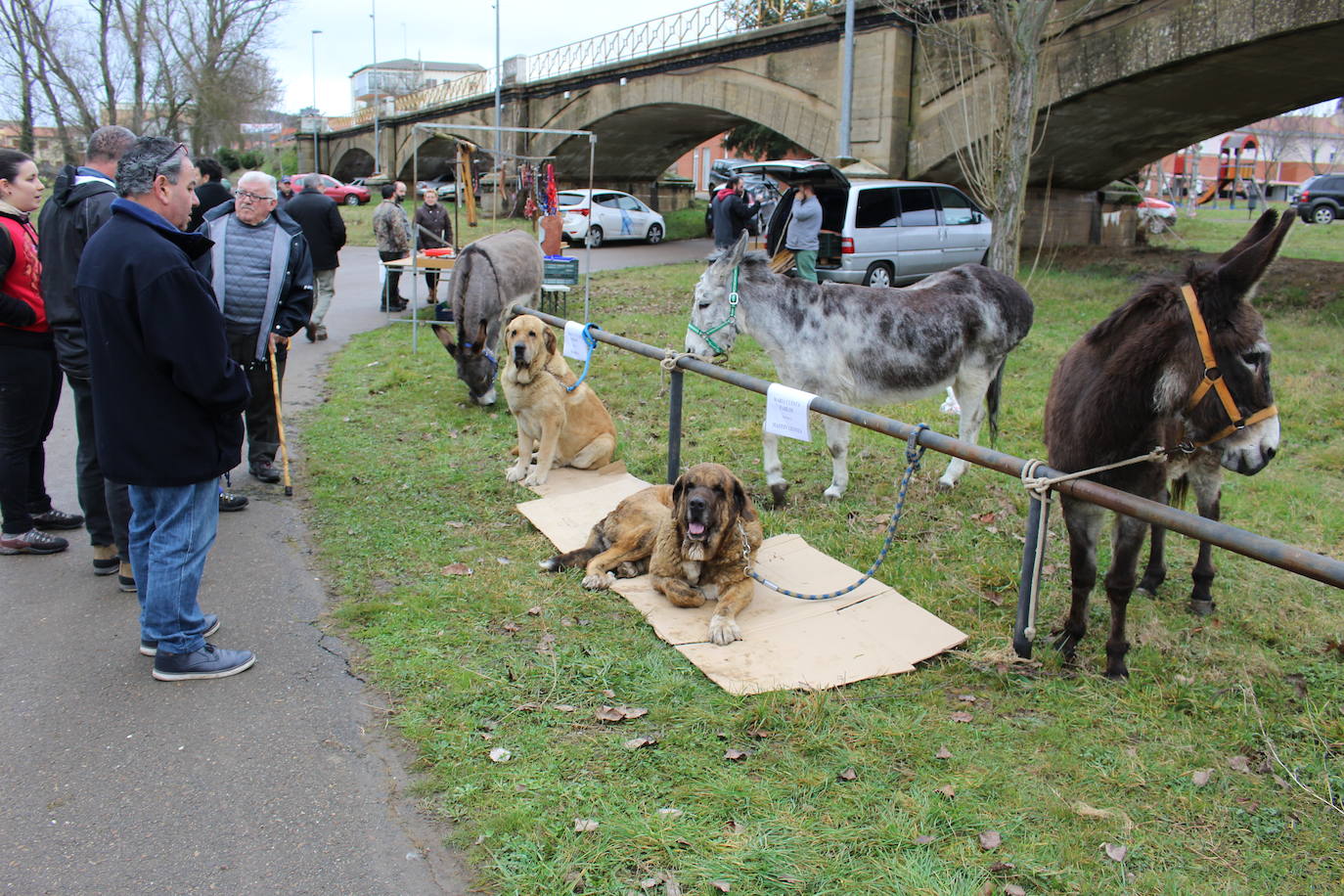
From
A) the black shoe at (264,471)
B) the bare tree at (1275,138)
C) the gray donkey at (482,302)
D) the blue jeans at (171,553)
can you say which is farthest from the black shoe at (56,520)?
the bare tree at (1275,138)

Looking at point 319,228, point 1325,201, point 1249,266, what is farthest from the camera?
point 1325,201

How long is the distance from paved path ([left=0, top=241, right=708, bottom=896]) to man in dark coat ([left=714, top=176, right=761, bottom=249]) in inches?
512

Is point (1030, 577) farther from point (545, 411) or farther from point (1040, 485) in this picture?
point (545, 411)

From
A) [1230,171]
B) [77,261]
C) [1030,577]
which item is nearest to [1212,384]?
[1030,577]

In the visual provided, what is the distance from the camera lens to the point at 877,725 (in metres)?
3.93

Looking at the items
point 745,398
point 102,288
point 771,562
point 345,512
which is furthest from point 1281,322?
point 102,288

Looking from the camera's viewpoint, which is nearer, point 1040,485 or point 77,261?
point 1040,485

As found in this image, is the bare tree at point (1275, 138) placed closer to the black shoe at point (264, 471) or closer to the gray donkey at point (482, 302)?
the gray donkey at point (482, 302)

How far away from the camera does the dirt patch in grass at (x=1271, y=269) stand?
50.8 ft

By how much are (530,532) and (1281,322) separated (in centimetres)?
1321

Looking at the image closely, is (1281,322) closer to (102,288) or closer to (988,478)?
(988,478)

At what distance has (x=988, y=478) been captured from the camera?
7648 mm

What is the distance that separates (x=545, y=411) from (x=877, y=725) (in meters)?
4.17

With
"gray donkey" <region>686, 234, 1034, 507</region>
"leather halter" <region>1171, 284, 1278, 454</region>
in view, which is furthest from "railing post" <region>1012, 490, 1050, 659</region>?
"gray donkey" <region>686, 234, 1034, 507</region>
